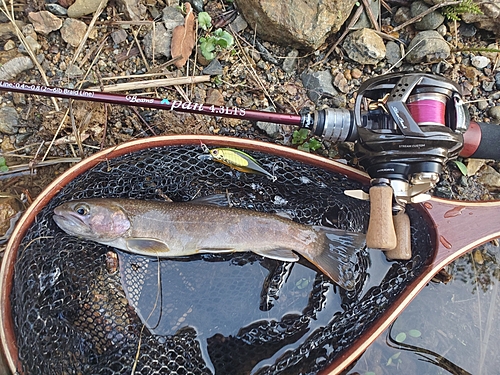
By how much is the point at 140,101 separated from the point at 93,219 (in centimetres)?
67

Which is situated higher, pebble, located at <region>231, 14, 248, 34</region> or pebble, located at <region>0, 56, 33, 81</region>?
pebble, located at <region>231, 14, 248, 34</region>

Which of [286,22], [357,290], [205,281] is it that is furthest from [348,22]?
[205,281]

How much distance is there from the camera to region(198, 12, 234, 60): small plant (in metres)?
2.79

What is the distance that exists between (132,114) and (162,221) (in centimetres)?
83

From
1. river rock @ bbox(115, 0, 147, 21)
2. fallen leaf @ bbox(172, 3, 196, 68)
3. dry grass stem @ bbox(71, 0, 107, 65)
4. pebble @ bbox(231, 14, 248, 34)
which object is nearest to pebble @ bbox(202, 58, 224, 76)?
fallen leaf @ bbox(172, 3, 196, 68)

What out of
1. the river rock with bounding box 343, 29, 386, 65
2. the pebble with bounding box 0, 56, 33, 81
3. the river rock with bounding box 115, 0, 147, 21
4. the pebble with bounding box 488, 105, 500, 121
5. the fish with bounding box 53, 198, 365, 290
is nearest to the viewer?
the fish with bounding box 53, 198, 365, 290

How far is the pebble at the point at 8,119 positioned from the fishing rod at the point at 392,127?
691mm

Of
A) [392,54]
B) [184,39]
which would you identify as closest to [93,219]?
[184,39]

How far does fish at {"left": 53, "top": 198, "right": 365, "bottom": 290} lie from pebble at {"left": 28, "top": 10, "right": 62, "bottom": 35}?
4.17ft

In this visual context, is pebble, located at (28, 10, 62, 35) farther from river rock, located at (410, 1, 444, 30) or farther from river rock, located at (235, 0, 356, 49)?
river rock, located at (410, 1, 444, 30)

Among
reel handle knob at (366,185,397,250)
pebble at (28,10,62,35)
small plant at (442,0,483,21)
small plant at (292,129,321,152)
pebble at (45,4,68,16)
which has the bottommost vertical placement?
small plant at (292,129,321,152)

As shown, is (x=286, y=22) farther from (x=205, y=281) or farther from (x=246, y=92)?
(x=205, y=281)

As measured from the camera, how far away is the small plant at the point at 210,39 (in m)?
2.79

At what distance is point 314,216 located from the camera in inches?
101
